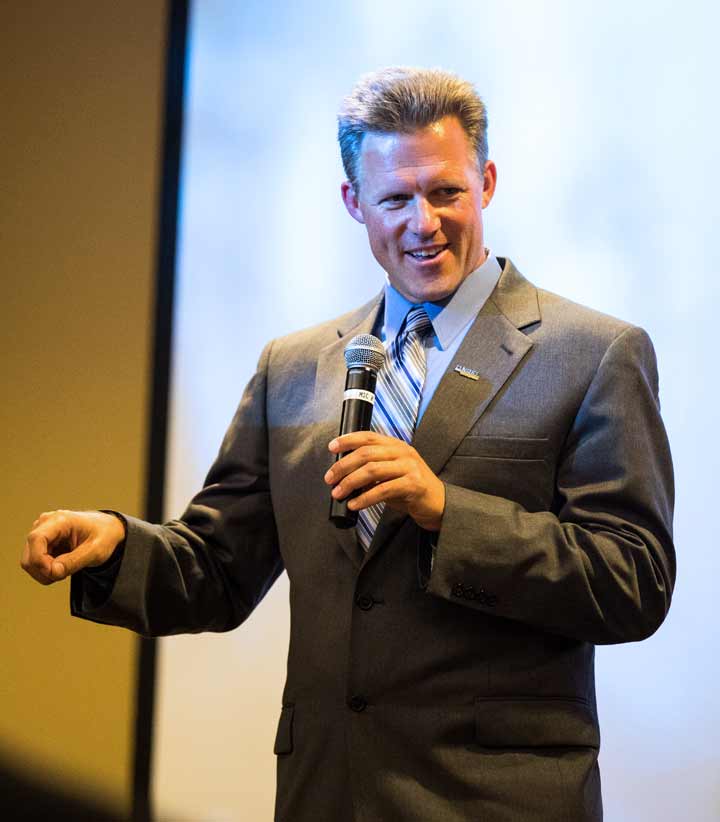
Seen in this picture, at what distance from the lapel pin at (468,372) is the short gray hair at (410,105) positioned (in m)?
0.43

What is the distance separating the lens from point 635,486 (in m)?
1.57

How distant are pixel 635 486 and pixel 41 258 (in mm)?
1798

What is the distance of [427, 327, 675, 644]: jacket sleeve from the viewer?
1.48m

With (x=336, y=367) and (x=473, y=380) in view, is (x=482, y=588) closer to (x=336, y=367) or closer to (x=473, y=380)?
(x=473, y=380)

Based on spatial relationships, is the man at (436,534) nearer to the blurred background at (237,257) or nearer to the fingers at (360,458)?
the fingers at (360,458)

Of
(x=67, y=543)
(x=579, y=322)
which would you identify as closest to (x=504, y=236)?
(x=579, y=322)

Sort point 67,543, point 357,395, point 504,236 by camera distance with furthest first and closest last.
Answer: point 504,236 → point 67,543 → point 357,395

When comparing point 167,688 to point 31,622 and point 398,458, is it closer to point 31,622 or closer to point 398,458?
point 31,622

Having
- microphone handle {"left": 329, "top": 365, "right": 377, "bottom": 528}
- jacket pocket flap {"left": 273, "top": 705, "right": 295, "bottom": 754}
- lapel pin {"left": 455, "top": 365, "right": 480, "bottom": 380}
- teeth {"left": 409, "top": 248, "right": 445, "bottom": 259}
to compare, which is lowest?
jacket pocket flap {"left": 273, "top": 705, "right": 295, "bottom": 754}

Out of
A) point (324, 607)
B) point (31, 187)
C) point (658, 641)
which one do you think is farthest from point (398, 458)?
point (31, 187)

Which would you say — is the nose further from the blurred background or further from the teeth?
the blurred background

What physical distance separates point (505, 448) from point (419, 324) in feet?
1.05

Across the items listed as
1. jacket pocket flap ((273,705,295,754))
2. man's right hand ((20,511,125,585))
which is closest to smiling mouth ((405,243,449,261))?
man's right hand ((20,511,125,585))

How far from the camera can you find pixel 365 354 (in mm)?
1500
